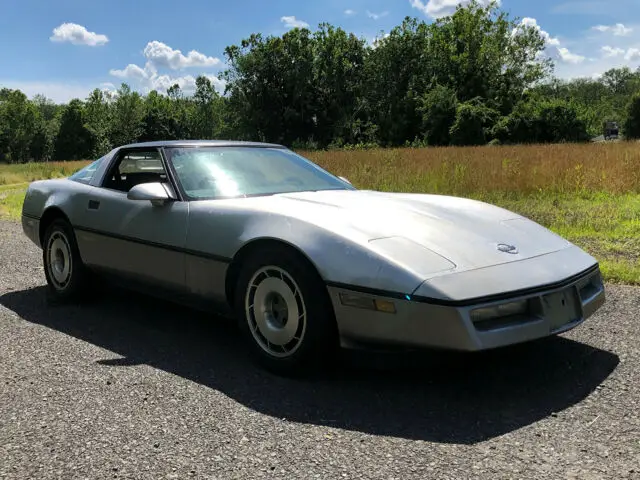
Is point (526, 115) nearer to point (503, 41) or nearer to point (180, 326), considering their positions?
point (503, 41)

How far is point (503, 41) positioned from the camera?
49.8 metres

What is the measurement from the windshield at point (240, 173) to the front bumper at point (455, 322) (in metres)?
1.29

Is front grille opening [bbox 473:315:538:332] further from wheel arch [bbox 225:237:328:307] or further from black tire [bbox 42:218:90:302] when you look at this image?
black tire [bbox 42:218:90:302]

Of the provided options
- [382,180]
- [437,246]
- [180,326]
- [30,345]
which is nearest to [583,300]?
[437,246]

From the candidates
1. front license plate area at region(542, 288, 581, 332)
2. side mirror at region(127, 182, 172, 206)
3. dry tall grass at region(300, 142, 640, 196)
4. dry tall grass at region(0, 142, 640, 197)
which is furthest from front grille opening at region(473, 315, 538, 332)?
dry tall grass at region(300, 142, 640, 196)

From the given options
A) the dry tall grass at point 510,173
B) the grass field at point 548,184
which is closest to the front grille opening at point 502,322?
the grass field at point 548,184

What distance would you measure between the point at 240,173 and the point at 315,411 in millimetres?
1878

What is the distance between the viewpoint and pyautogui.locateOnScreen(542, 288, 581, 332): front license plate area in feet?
9.21

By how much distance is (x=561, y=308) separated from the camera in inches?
113

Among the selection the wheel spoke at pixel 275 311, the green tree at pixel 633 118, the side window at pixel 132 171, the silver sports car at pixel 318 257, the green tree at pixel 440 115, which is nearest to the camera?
the silver sports car at pixel 318 257

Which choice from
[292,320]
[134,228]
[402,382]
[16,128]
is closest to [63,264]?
[134,228]

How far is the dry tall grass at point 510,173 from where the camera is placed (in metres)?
11.1

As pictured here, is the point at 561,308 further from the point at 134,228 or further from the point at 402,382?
the point at 134,228

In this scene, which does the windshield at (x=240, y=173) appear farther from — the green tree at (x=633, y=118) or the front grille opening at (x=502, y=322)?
the green tree at (x=633, y=118)
